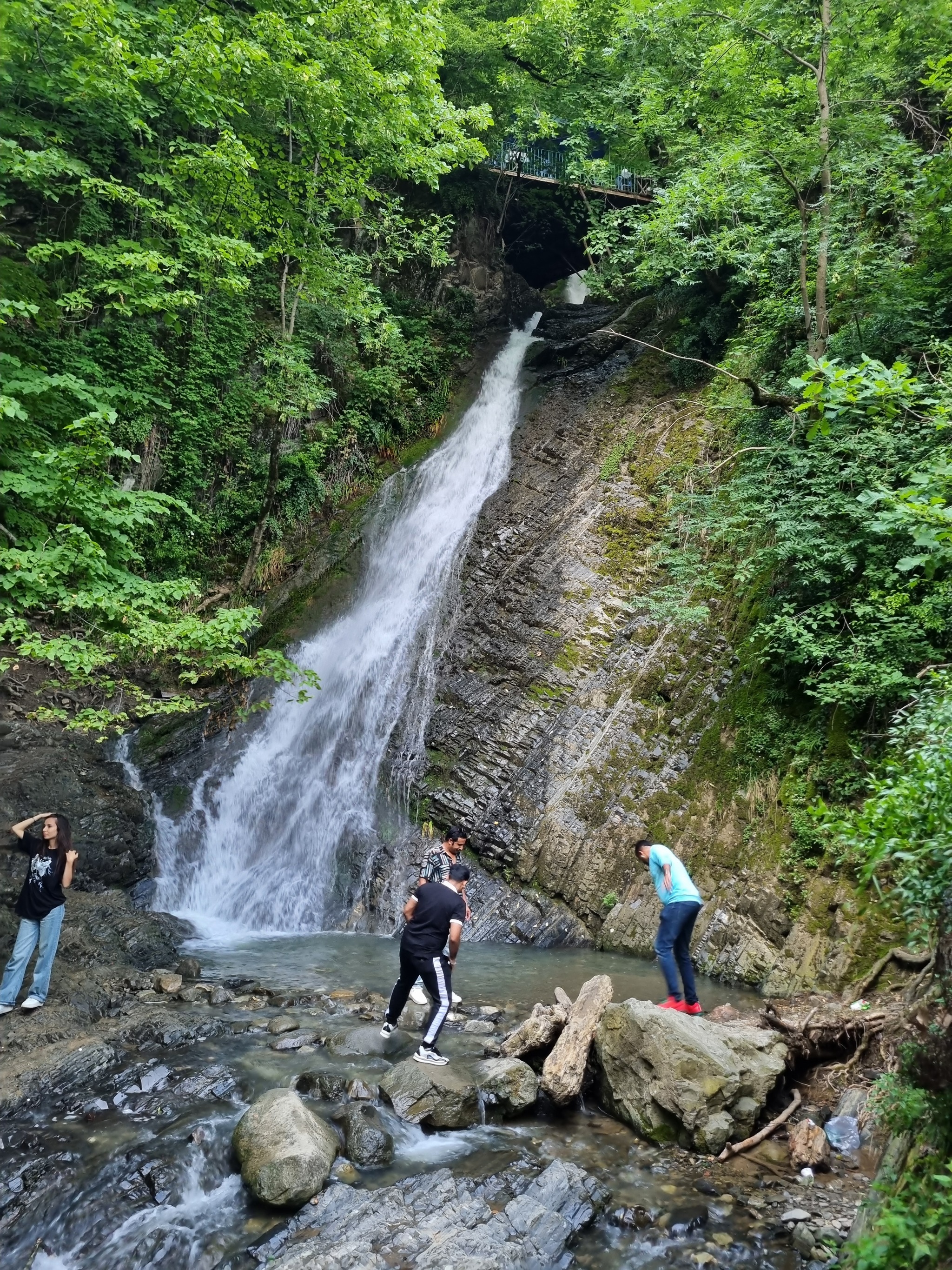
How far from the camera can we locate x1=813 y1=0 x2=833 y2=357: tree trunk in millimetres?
9039

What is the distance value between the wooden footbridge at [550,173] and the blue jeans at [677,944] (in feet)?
61.5

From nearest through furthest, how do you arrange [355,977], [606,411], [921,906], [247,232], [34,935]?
1. [921,906]
2. [34,935]
3. [355,977]
4. [247,232]
5. [606,411]

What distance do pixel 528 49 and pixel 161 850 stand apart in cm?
2077

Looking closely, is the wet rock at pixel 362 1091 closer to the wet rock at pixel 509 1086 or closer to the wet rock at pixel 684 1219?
the wet rock at pixel 509 1086

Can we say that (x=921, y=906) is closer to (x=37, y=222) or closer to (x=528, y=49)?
(x=37, y=222)

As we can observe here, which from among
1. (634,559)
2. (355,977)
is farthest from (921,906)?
(634,559)

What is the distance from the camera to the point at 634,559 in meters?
12.6

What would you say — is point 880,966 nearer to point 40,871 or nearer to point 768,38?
point 40,871

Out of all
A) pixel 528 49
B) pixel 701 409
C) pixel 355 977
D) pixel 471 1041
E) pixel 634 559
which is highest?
pixel 528 49

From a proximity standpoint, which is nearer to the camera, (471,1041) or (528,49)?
(471,1041)

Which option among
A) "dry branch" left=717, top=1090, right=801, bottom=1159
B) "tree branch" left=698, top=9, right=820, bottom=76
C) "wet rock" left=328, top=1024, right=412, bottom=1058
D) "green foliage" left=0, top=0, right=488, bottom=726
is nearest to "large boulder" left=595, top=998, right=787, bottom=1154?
"dry branch" left=717, top=1090, right=801, bottom=1159

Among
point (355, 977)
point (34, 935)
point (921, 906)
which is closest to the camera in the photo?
point (921, 906)

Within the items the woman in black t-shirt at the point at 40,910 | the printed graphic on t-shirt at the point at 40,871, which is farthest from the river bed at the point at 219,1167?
the printed graphic on t-shirt at the point at 40,871

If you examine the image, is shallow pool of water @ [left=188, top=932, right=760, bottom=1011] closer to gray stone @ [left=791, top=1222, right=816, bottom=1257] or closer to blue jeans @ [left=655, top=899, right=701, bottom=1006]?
blue jeans @ [left=655, top=899, right=701, bottom=1006]
